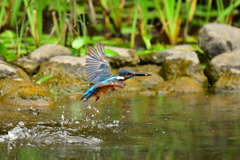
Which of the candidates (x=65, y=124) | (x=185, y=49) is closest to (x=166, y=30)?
(x=185, y=49)

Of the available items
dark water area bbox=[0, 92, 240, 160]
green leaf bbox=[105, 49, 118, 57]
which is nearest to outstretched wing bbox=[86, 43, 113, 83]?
dark water area bbox=[0, 92, 240, 160]

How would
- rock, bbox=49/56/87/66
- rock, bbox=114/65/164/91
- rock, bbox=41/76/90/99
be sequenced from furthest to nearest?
1. rock, bbox=49/56/87/66
2. rock, bbox=114/65/164/91
3. rock, bbox=41/76/90/99

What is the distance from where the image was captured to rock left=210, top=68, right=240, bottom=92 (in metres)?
7.64

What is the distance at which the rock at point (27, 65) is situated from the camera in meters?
7.95

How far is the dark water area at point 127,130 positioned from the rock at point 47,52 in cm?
182

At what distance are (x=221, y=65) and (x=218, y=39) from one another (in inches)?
48.8

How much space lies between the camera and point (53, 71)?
7.97m

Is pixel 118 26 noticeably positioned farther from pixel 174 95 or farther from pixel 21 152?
pixel 21 152

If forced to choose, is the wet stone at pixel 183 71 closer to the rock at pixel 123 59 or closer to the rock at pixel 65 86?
the rock at pixel 123 59

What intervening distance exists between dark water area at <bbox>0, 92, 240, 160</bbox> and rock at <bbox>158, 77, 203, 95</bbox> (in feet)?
1.72

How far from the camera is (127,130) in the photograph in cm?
514

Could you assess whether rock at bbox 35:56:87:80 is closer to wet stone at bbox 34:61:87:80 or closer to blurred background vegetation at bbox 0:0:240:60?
wet stone at bbox 34:61:87:80

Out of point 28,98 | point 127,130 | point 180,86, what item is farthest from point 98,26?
point 127,130

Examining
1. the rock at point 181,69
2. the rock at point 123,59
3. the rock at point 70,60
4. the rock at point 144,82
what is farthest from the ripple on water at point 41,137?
the rock at point 123,59
